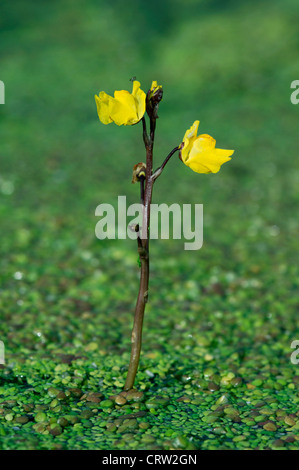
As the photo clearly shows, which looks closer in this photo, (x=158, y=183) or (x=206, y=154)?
(x=206, y=154)

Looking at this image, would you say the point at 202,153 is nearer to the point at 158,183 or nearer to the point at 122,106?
the point at 122,106

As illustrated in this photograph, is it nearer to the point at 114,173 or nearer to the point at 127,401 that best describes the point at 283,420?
the point at 127,401

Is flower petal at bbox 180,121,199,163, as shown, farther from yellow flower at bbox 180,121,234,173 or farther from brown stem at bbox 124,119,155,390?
brown stem at bbox 124,119,155,390

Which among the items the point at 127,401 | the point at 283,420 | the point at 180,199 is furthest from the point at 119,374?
the point at 180,199

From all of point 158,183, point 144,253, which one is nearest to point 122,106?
point 144,253

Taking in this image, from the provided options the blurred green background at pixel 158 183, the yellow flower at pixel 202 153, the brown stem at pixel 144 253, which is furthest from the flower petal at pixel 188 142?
the blurred green background at pixel 158 183

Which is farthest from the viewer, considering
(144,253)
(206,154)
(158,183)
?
(158,183)

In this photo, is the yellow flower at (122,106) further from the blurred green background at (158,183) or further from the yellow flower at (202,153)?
the blurred green background at (158,183)
